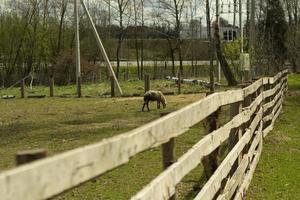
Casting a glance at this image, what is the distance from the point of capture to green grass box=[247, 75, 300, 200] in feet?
26.0

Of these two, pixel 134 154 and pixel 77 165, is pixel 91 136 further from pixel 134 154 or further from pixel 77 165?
pixel 77 165

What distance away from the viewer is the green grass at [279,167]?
793 cm

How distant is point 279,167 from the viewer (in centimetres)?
977

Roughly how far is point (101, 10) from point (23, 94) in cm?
3596

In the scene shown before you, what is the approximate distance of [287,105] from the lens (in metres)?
22.5

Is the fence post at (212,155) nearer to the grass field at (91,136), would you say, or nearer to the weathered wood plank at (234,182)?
the weathered wood plank at (234,182)

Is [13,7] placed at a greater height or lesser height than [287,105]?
greater

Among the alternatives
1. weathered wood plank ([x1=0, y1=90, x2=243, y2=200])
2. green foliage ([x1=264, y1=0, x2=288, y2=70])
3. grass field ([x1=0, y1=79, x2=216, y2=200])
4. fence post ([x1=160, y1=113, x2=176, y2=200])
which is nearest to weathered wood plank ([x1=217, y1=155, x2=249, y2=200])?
grass field ([x1=0, y1=79, x2=216, y2=200])

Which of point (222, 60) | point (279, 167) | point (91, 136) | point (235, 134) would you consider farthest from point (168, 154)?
point (222, 60)

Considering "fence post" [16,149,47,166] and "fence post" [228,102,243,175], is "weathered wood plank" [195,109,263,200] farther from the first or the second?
"fence post" [16,149,47,166]

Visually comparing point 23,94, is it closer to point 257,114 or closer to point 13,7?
point 257,114

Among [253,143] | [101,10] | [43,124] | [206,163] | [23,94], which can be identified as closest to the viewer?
[206,163]

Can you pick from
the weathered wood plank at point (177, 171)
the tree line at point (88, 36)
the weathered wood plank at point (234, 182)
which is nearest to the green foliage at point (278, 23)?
the tree line at point (88, 36)

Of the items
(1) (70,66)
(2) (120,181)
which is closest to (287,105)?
(2) (120,181)
